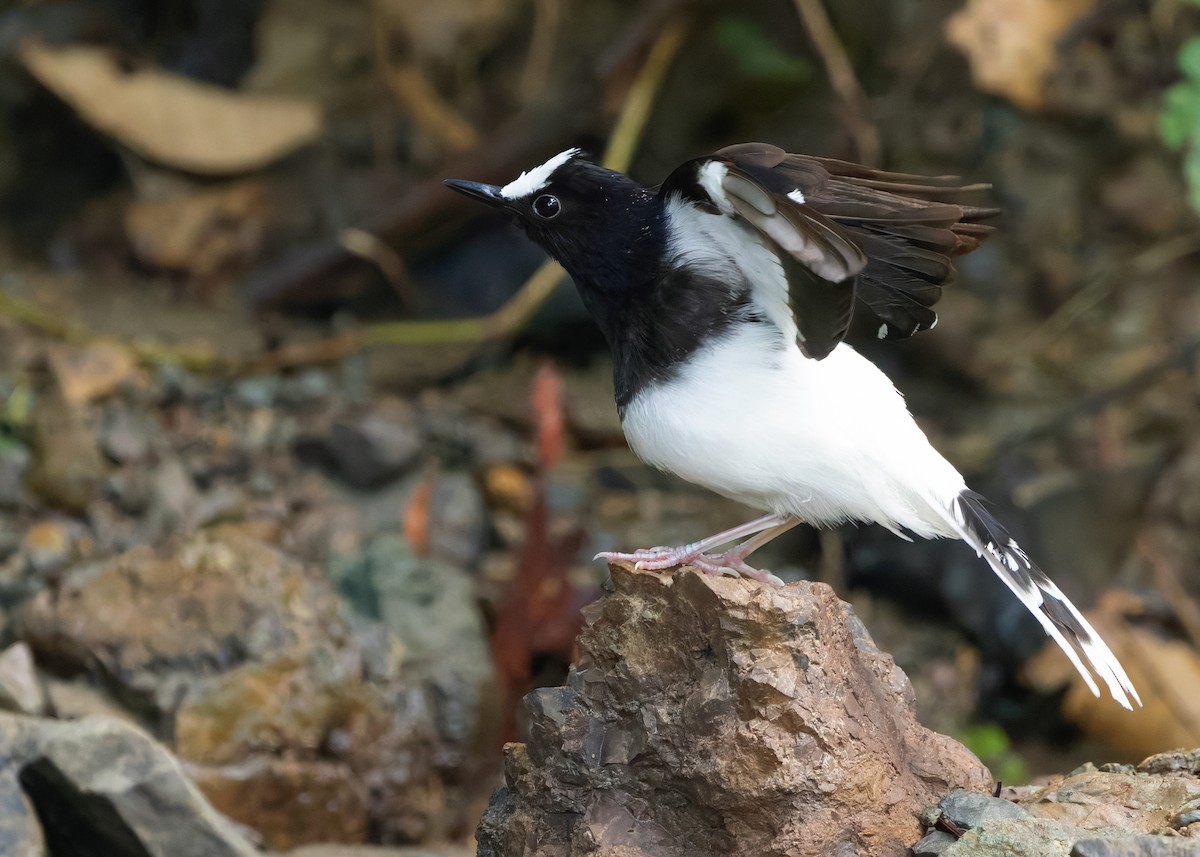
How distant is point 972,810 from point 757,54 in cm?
527

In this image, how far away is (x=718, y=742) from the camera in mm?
3092

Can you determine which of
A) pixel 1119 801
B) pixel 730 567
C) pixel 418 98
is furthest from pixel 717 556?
pixel 418 98

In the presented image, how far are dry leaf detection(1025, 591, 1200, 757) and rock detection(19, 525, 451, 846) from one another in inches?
121

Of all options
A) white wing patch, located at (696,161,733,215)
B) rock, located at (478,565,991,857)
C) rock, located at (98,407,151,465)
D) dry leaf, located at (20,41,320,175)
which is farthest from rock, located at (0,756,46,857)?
dry leaf, located at (20,41,320,175)

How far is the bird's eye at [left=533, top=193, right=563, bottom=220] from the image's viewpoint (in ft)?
12.6

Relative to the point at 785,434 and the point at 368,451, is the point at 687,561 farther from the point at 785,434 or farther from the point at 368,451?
the point at 368,451

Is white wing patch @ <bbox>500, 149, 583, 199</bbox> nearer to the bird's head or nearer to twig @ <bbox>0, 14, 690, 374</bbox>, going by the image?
the bird's head

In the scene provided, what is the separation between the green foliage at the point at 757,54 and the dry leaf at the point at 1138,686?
3324 millimetres

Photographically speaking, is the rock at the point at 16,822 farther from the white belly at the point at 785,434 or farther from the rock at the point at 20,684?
the white belly at the point at 785,434

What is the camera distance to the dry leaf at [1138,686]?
6172 millimetres

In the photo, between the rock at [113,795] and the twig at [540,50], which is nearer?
the rock at [113,795]

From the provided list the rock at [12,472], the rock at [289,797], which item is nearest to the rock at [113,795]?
the rock at [289,797]

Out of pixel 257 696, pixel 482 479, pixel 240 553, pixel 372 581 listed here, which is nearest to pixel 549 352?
pixel 482 479

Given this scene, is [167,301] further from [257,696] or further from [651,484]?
[257,696]
